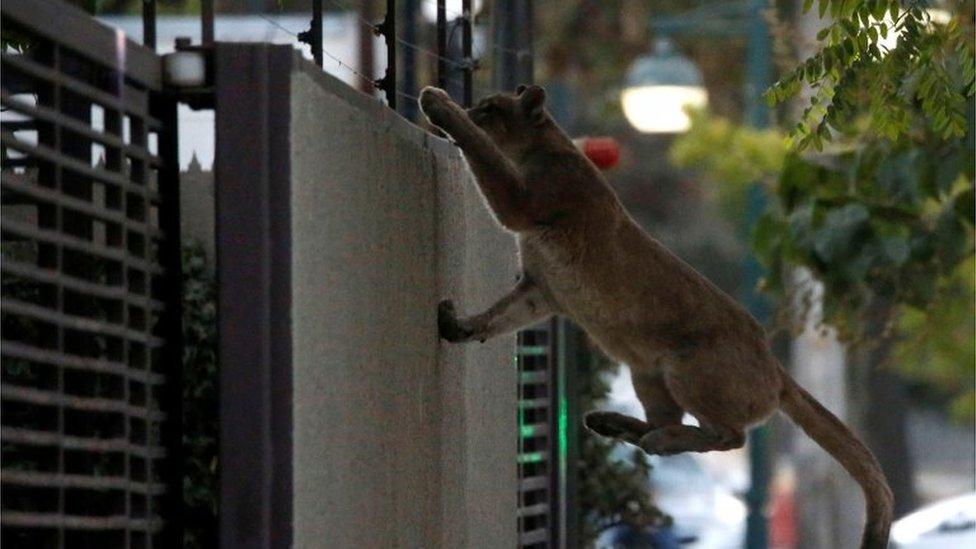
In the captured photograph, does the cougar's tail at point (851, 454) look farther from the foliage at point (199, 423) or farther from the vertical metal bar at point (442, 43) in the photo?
the foliage at point (199, 423)

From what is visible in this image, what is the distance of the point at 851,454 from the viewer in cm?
759

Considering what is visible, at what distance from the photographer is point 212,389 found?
6.05 metres

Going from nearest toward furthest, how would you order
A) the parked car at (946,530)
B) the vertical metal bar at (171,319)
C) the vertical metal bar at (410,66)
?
the vertical metal bar at (171,319)
the vertical metal bar at (410,66)
the parked car at (946,530)

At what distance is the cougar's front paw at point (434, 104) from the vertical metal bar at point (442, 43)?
1.16m

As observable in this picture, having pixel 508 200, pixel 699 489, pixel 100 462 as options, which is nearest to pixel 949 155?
pixel 508 200

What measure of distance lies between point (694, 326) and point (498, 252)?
1145 millimetres

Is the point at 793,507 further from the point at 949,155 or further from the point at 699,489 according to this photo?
the point at 949,155

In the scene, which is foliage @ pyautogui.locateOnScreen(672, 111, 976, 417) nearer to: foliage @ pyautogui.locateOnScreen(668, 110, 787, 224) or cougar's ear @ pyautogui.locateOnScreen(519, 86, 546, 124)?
foliage @ pyautogui.locateOnScreen(668, 110, 787, 224)

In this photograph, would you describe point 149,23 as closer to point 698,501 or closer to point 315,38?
point 315,38

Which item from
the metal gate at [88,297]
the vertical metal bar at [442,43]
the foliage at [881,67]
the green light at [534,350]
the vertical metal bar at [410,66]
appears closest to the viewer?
the metal gate at [88,297]

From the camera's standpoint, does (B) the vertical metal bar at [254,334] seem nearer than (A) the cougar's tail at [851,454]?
Yes

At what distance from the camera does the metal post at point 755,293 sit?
18078mm

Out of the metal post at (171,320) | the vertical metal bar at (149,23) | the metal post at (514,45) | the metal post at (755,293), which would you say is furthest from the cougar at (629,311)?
the metal post at (755,293)

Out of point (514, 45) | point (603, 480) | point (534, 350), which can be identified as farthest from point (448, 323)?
point (603, 480)
